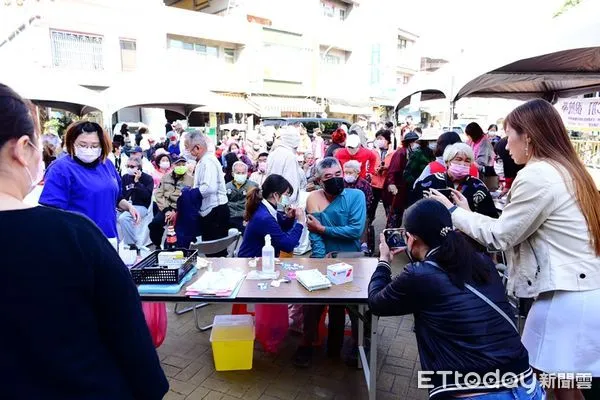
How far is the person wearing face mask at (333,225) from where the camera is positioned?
3.26m

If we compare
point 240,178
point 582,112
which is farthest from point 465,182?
point 582,112

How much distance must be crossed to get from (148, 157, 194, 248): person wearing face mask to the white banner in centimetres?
536

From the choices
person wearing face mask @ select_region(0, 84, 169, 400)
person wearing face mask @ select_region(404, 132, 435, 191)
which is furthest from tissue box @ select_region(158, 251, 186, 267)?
person wearing face mask @ select_region(404, 132, 435, 191)

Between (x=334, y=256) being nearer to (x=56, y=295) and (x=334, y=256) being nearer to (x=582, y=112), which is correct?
(x=56, y=295)

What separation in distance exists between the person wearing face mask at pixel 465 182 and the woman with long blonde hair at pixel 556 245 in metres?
1.37

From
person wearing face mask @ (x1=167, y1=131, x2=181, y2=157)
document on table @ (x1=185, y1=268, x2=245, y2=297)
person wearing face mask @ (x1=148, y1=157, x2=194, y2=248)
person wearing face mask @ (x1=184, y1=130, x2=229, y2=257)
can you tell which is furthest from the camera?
person wearing face mask @ (x1=167, y1=131, x2=181, y2=157)

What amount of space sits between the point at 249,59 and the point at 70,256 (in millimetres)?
23394

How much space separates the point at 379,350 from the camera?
343cm

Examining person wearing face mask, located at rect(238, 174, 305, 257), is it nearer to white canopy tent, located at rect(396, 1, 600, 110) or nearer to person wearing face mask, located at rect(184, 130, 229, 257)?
person wearing face mask, located at rect(184, 130, 229, 257)

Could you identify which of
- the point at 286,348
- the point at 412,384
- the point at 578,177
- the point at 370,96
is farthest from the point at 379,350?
the point at 370,96

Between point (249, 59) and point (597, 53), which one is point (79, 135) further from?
point (249, 59)

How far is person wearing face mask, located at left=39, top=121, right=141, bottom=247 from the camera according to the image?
2.87 m

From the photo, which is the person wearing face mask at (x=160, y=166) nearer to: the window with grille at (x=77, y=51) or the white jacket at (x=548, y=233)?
the white jacket at (x=548, y=233)

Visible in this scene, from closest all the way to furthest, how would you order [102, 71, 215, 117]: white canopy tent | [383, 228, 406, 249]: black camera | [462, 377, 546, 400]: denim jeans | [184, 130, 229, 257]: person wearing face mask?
[462, 377, 546, 400]: denim jeans, [383, 228, 406, 249]: black camera, [184, 130, 229, 257]: person wearing face mask, [102, 71, 215, 117]: white canopy tent
